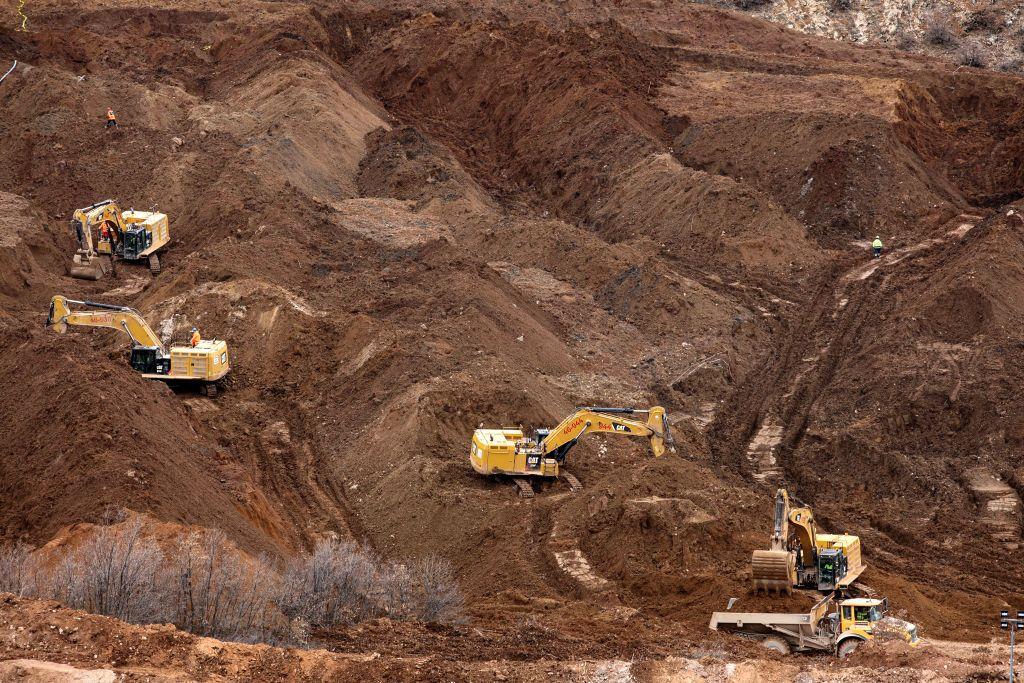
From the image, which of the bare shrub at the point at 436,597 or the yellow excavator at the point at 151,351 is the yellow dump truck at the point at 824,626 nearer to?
the bare shrub at the point at 436,597

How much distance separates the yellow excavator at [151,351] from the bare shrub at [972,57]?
141 ft

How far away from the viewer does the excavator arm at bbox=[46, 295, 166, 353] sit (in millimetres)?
31391

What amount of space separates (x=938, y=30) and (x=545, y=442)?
4692 centimetres

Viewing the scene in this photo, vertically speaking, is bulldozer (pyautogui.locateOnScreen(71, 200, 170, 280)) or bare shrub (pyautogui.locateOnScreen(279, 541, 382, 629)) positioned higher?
bulldozer (pyautogui.locateOnScreen(71, 200, 170, 280))

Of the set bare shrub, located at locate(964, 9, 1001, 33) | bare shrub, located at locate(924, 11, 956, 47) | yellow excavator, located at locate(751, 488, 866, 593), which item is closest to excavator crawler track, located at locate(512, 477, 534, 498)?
yellow excavator, located at locate(751, 488, 866, 593)

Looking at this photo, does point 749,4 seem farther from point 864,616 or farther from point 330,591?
point 330,591

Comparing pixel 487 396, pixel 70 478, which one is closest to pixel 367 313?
pixel 487 396

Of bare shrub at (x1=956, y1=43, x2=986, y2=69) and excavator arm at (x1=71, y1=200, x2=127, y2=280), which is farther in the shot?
bare shrub at (x1=956, y1=43, x2=986, y2=69)

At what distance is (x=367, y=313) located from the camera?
116 ft

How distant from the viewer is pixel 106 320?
104 feet

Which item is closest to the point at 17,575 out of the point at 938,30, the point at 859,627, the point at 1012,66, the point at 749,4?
the point at 859,627

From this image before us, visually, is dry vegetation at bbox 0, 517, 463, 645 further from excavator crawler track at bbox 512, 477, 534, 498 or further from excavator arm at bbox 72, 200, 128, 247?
excavator arm at bbox 72, 200, 128, 247

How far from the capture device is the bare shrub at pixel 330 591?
20328 millimetres

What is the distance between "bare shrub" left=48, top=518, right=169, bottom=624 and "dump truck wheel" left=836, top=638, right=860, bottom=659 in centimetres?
918
